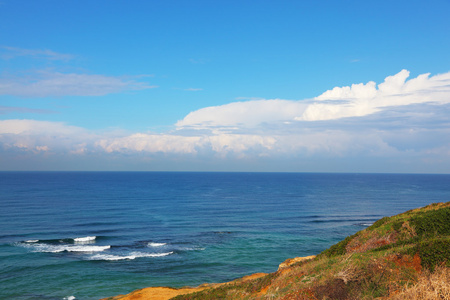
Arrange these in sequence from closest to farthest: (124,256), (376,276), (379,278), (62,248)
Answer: (379,278), (376,276), (124,256), (62,248)

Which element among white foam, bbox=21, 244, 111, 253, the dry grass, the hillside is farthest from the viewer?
white foam, bbox=21, 244, 111, 253

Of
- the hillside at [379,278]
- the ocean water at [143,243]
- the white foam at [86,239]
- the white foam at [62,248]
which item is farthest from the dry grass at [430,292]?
the white foam at [86,239]

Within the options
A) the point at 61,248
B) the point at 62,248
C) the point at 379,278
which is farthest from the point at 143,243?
the point at 379,278

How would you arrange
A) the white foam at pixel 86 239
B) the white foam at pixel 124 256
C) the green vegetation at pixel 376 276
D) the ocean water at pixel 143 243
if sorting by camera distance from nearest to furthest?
the green vegetation at pixel 376 276 < the ocean water at pixel 143 243 < the white foam at pixel 124 256 < the white foam at pixel 86 239

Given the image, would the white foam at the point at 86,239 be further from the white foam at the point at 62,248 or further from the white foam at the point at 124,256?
the white foam at the point at 124,256

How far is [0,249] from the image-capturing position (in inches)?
1895

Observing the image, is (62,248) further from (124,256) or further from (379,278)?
(379,278)

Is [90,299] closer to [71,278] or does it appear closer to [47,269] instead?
[71,278]

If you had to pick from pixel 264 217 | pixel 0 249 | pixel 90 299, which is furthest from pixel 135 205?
pixel 90 299

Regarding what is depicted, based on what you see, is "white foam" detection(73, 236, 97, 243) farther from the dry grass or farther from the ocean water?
the dry grass

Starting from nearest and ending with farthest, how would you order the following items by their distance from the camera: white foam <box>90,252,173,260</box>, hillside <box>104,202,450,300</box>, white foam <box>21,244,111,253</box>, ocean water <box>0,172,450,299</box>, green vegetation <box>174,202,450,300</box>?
hillside <box>104,202,450,300</box> → green vegetation <box>174,202,450,300</box> → ocean water <box>0,172,450,299</box> → white foam <box>90,252,173,260</box> → white foam <box>21,244,111,253</box>

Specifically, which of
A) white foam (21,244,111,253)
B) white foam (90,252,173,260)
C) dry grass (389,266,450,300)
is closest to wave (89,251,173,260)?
white foam (90,252,173,260)

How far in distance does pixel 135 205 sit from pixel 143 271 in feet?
197

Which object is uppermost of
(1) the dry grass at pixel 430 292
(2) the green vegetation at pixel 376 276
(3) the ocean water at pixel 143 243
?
(1) the dry grass at pixel 430 292
